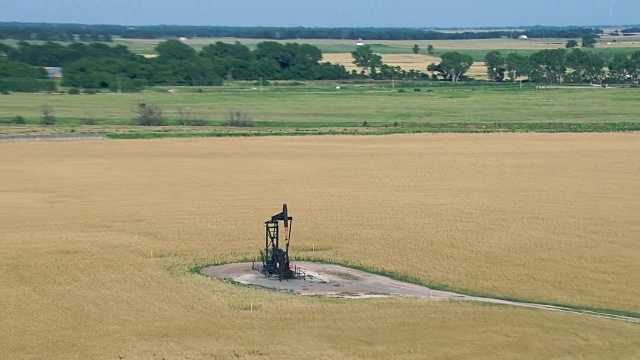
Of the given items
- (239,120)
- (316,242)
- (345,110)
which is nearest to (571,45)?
(345,110)

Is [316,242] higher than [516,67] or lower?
higher

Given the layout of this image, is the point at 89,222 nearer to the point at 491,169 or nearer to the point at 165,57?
the point at 491,169

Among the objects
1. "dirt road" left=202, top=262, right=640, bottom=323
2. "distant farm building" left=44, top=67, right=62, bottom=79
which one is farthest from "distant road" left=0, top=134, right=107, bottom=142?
"distant farm building" left=44, top=67, right=62, bottom=79

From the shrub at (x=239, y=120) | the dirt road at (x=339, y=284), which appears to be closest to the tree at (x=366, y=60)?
the shrub at (x=239, y=120)

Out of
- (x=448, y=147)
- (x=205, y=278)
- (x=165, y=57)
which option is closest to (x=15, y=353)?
(x=205, y=278)

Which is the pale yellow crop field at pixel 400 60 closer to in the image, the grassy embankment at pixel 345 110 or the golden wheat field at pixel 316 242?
the grassy embankment at pixel 345 110

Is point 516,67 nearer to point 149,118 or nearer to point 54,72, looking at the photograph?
point 54,72

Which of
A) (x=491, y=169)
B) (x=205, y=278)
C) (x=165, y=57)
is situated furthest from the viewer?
(x=165, y=57)
